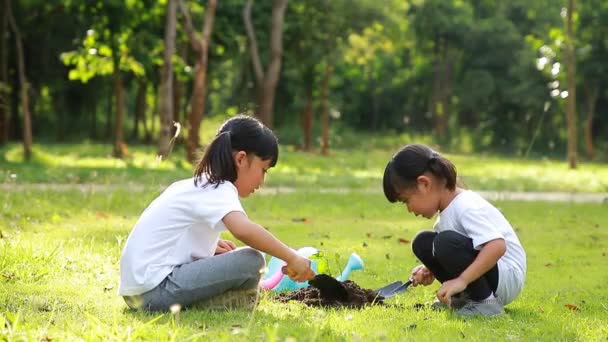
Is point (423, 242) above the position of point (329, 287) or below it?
above

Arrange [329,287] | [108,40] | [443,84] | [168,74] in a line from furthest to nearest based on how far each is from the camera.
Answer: [443,84]
[108,40]
[168,74]
[329,287]

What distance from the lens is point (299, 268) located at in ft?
16.3

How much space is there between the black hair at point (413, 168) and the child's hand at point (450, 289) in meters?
0.58

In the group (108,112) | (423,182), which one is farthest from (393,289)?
(108,112)

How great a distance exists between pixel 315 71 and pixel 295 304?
95.2ft

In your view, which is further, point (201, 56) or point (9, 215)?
point (201, 56)

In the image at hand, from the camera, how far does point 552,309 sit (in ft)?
18.5

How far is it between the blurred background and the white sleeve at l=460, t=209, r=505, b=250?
14116 millimetres

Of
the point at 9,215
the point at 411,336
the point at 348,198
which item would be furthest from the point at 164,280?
the point at 348,198

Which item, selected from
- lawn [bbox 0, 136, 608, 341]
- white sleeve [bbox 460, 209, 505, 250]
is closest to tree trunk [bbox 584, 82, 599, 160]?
lawn [bbox 0, 136, 608, 341]

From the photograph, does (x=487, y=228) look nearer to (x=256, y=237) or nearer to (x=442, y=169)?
(x=442, y=169)

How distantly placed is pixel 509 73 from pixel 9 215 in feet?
137

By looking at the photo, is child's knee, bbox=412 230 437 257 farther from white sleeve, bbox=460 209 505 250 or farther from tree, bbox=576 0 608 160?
tree, bbox=576 0 608 160

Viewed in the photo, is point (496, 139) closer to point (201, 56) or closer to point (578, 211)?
point (201, 56)
